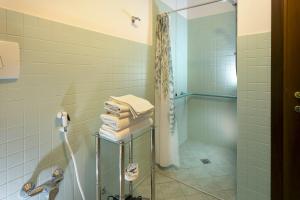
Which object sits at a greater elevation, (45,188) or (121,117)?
(121,117)

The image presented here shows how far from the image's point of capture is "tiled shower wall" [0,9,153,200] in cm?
95

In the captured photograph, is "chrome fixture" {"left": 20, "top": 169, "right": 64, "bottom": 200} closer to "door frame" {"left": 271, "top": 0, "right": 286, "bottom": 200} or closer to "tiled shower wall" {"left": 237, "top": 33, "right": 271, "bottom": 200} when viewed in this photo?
"tiled shower wall" {"left": 237, "top": 33, "right": 271, "bottom": 200}

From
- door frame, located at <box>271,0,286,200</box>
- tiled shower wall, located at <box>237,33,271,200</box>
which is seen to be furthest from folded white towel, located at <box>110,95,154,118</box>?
door frame, located at <box>271,0,286,200</box>

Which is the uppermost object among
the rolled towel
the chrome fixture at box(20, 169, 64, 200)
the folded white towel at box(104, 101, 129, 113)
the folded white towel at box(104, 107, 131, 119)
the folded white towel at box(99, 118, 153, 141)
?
the folded white towel at box(104, 101, 129, 113)

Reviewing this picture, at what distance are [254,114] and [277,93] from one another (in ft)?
0.73

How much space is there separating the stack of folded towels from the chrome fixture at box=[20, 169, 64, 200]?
334 millimetres

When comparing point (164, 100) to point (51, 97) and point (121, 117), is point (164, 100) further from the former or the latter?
point (51, 97)

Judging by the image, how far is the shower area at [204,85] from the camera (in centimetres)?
252

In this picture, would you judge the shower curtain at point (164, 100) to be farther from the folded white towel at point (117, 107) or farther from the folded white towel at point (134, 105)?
the folded white towel at point (117, 107)

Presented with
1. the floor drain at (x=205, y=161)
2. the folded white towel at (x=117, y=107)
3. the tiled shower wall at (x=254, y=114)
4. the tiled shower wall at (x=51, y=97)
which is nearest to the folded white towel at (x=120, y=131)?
the folded white towel at (x=117, y=107)

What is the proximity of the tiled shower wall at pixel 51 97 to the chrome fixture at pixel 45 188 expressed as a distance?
0.06 m

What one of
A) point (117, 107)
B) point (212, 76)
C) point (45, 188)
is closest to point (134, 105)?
point (117, 107)

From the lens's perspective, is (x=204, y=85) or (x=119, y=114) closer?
(x=119, y=114)

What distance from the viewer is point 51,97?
1125 millimetres
